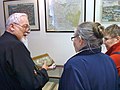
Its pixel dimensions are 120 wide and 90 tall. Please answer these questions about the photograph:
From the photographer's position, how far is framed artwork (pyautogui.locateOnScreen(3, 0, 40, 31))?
104 inches

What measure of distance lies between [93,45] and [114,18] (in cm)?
141

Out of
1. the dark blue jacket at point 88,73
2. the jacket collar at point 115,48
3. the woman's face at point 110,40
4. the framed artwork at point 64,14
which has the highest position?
the framed artwork at point 64,14

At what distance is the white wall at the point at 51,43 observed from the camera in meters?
2.58

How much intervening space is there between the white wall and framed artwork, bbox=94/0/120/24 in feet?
1.79

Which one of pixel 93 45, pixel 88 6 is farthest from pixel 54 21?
pixel 93 45

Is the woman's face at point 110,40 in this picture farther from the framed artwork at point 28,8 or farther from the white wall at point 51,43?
the framed artwork at point 28,8

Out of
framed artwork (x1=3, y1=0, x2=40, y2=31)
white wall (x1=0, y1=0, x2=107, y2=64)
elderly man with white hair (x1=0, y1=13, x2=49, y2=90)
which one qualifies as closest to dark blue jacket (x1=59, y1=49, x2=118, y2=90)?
elderly man with white hair (x1=0, y1=13, x2=49, y2=90)

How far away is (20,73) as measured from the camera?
1.17 metres

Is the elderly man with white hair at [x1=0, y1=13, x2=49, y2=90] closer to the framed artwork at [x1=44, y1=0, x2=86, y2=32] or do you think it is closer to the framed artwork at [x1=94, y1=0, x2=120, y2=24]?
the framed artwork at [x1=44, y1=0, x2=86, y2=32]

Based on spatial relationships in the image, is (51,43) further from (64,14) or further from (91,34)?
(91,34)

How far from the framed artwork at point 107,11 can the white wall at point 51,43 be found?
0.55 metres

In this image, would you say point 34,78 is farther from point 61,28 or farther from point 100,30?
point 61,28

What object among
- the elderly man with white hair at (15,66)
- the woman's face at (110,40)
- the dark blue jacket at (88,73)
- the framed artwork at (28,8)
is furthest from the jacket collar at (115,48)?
the framed artwork at (28,8)

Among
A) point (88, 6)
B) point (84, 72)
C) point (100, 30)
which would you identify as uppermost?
point (88, 6)
